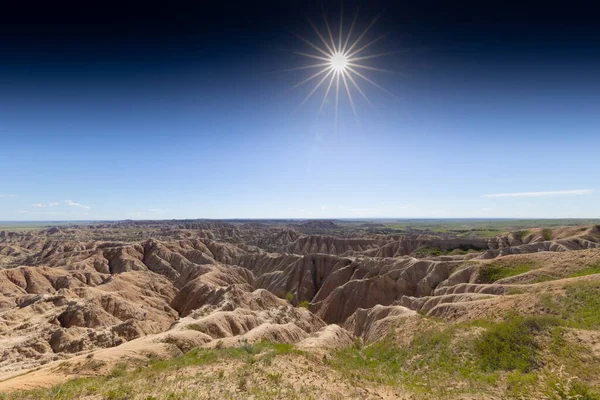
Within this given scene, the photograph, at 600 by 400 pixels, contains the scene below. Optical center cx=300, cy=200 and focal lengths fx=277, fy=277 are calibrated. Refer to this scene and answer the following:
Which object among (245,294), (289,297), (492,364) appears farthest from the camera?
(289,297)

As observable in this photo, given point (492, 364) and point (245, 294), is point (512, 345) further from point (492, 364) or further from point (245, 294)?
point (245, 294)

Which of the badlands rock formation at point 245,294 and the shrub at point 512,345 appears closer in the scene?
the shrub at point 512,345

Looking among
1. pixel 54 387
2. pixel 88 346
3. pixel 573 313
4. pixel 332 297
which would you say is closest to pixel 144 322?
pixel 88 346

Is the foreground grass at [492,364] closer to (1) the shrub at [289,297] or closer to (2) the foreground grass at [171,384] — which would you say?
(2) the foreground grass at [171,384]

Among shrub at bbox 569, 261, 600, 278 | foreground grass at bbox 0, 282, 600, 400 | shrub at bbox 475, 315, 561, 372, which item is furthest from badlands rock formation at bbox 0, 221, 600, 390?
shrub at bbox 475, 315, 561, 372

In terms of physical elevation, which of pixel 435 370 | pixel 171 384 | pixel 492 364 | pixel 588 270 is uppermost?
pixel 588 270

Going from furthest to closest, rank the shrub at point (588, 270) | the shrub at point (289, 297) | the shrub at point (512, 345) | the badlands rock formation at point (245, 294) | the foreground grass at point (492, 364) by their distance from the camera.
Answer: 1. the shrub at point (289, 297)
2. the shrub at point (588, 270)
3. the badlands rock formation at point (245, 294)
4. the shrub at point (512, 345)
5. the foreground grass at point (492, 364)

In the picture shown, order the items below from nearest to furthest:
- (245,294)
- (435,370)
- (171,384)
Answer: (171,384), (435,370), (245,294)

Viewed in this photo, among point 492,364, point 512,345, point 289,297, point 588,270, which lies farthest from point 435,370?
point 289,297

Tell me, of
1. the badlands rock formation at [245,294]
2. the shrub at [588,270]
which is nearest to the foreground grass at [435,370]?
the badlands rock formation at [245,294]

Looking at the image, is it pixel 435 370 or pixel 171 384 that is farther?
pixel 435 370

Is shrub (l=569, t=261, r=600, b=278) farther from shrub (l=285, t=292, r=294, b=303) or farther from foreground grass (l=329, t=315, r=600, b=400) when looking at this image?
shrub (l=285, t=292, r=294, b=303)

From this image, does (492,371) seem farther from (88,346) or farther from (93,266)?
(93,266)
